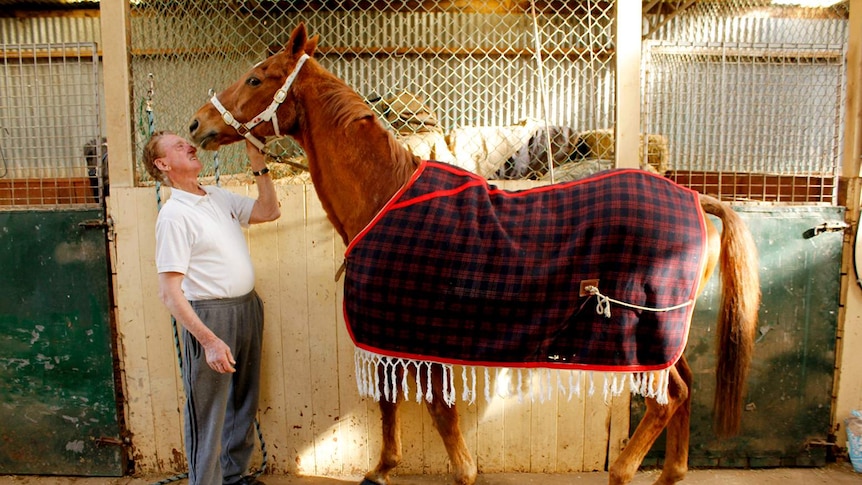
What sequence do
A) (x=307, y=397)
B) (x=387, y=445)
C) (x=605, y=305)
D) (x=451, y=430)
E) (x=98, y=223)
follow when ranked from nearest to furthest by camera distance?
(x=605, y=305), (x=451, y=430), (x=387, y=445), (x=98, y=223), (x=307, y=397)

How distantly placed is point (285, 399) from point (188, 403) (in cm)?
67

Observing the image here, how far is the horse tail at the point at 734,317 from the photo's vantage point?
204 centimetres

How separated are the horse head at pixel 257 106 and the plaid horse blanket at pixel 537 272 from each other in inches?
23.1

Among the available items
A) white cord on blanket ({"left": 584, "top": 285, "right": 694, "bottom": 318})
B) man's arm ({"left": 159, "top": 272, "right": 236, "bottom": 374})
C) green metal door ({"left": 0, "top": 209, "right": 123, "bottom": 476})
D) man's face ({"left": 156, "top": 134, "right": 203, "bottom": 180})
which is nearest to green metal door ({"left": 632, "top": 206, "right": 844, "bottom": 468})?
white cord on blanket ({"left": 584, "top": 285, "right": 694, "bottom": 318})

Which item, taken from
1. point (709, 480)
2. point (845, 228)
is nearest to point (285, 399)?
point (709, 480)

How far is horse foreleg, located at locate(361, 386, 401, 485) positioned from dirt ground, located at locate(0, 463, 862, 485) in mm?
177

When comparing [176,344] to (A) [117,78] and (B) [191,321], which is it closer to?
(B) [191,321]

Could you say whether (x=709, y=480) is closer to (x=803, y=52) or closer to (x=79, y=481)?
(x=803, y=52)

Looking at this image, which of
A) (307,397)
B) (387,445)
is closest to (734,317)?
(387,445)

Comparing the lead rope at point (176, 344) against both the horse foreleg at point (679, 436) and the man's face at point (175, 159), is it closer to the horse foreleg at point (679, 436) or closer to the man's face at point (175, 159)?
the man's face at point (175, 159)

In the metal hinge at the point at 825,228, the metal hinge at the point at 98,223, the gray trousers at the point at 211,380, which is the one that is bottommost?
the gray trousers at the point at 211,380

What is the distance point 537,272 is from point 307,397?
147 cm

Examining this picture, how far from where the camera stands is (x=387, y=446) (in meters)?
2.44

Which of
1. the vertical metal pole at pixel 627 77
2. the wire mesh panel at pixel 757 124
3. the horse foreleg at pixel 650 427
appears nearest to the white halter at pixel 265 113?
the vertical metal pole at pixel 627 77
